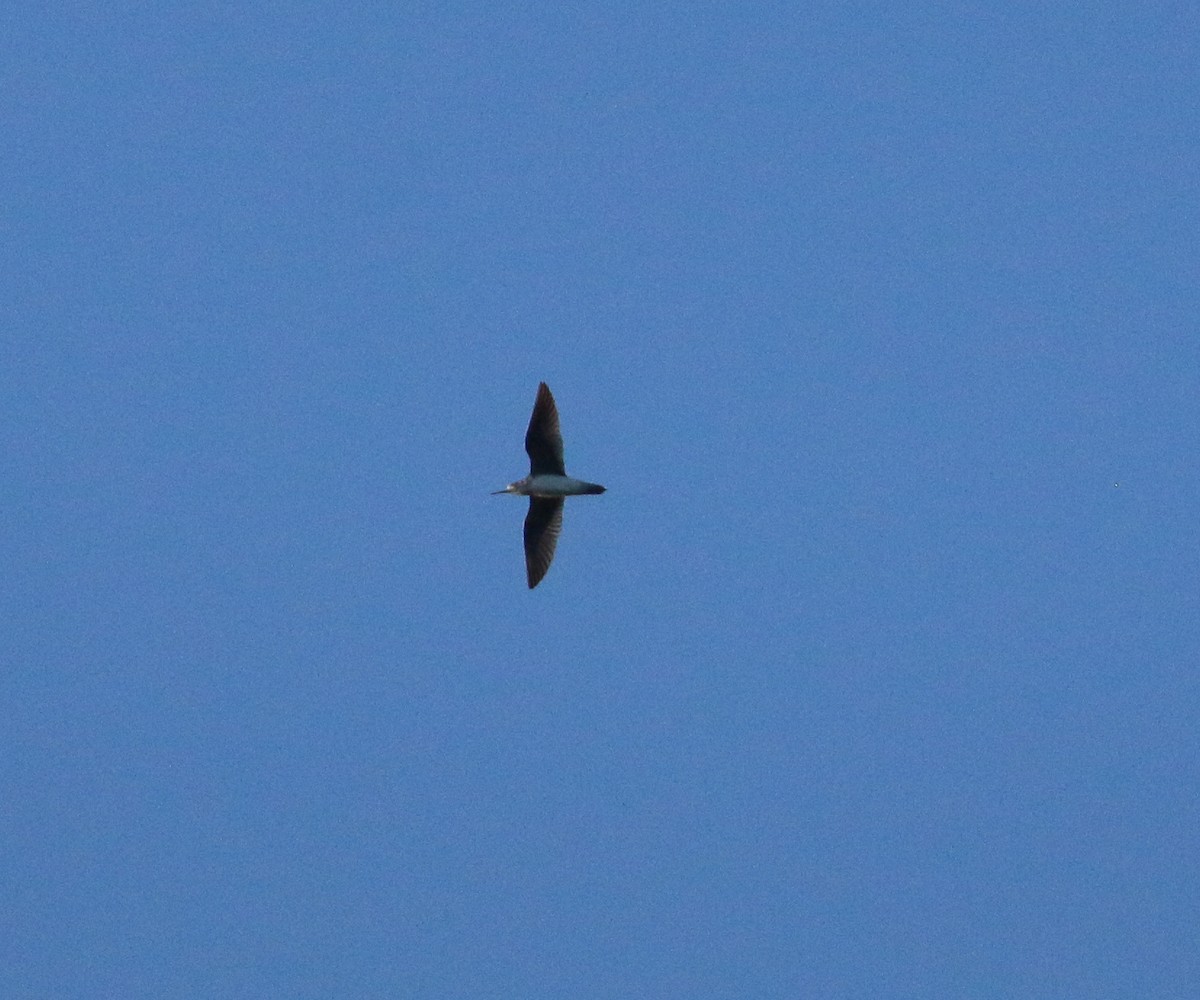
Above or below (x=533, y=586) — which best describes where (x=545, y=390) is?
above

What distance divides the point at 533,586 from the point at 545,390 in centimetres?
345

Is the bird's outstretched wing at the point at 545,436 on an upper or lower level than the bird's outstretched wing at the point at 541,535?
upper

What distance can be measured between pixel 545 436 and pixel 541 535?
6.62 feet

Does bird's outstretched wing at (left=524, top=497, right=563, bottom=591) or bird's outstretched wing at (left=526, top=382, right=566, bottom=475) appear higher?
→ bird's outstretched wing at (left=526, top=382, right=566, bottom=475)

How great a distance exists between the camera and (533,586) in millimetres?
43156

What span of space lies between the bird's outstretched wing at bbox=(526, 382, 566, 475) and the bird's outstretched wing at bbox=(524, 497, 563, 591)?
43.4 inches

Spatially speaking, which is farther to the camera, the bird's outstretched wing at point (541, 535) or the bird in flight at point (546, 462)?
the bird's outstretched wing at point (541, 535)

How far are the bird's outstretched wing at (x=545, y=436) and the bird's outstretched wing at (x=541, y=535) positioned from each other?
1.10m

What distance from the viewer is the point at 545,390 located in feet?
139

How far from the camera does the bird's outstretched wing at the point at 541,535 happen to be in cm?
4328

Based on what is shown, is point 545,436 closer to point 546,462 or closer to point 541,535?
point 546,462

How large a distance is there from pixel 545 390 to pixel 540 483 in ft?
5.12

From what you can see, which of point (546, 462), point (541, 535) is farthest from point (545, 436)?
point (541, 535)

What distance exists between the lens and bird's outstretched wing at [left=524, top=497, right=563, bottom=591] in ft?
142
